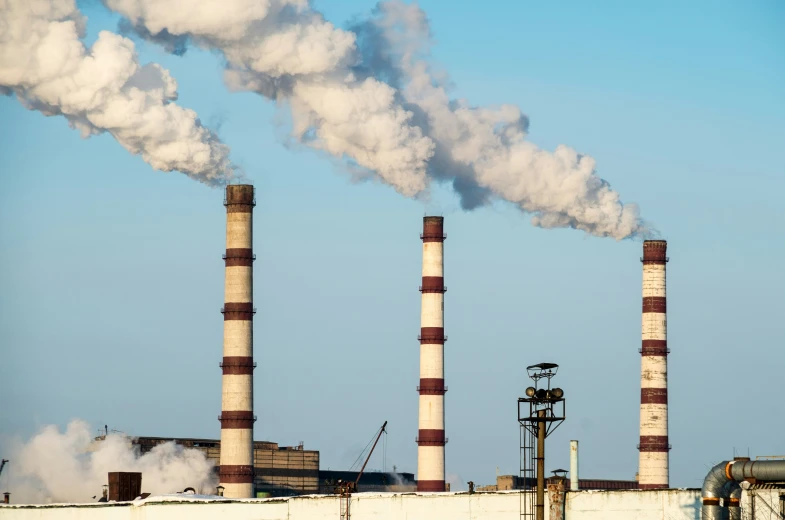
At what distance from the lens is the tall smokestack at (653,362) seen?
5778cm

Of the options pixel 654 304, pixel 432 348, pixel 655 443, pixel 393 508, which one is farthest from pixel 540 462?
pixel 432 348

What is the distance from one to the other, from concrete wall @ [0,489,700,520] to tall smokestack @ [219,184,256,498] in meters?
17.5

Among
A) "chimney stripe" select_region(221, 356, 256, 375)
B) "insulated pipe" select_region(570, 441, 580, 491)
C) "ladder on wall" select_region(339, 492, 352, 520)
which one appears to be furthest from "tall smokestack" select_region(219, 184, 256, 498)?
"ladder on wall" select_region(339, 492, 352, 520)

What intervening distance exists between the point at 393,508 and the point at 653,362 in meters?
25.4

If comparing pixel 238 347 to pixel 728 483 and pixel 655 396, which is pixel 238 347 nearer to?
pixel 655 396

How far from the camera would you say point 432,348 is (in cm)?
6003

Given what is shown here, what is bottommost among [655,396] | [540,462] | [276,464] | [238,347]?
[276,464]

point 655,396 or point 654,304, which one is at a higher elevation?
point 654,304

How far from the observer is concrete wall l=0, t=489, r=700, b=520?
32.7 meters

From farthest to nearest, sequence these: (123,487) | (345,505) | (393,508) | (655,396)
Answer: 1. (655,396)
2. (123,487)
3. (345,505)
4. (393,508)

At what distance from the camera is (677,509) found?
106ft

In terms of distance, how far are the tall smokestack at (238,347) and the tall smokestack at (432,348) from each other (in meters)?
7.23

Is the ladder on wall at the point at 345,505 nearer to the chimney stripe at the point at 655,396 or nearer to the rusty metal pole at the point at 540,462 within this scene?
the rusty metal pole at the point at 540,462

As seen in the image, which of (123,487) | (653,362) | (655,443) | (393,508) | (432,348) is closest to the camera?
(393,508)
